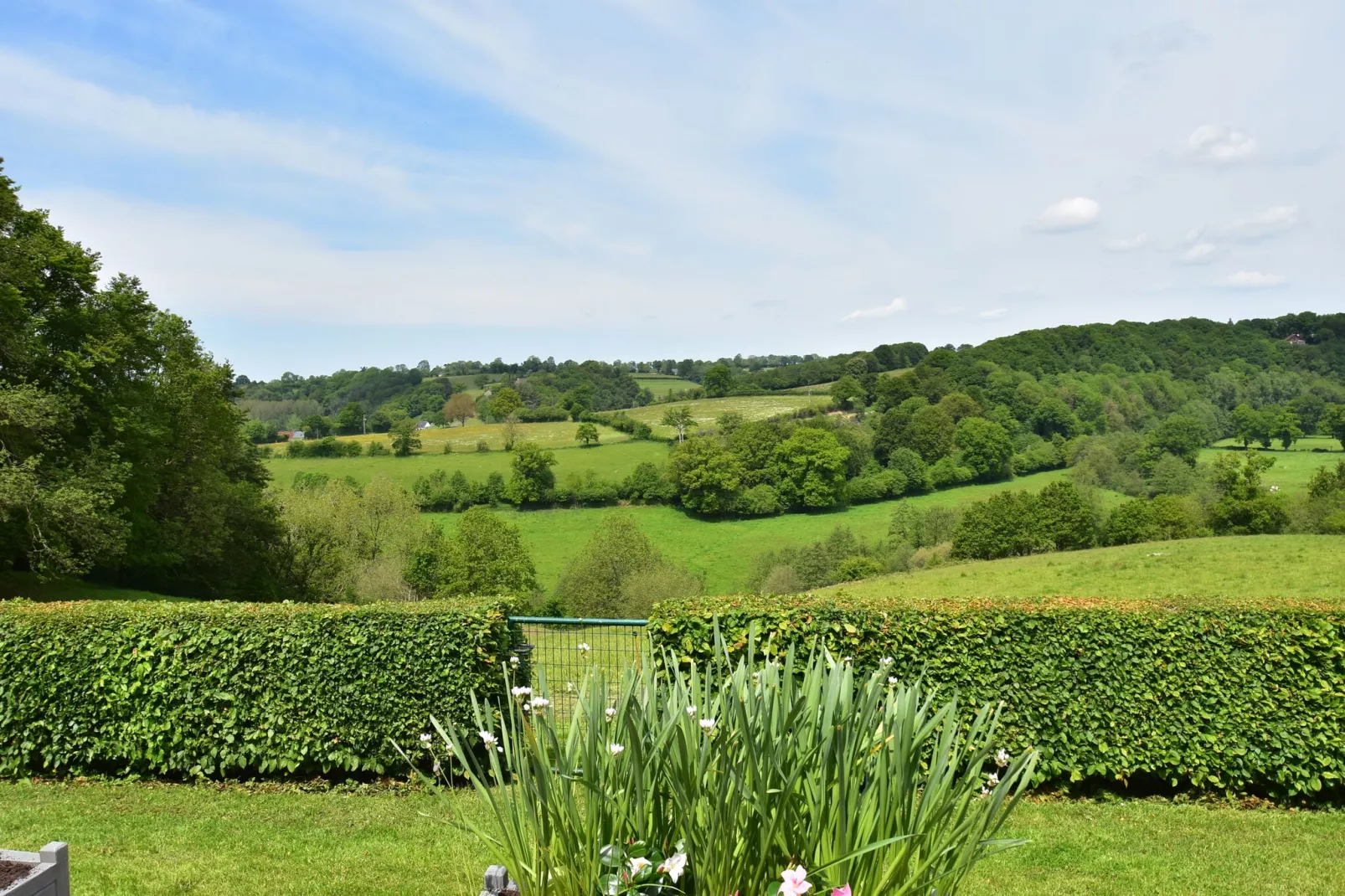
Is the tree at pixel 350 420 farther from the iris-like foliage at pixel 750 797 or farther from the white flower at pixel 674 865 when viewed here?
the white flower at pixel 674 865

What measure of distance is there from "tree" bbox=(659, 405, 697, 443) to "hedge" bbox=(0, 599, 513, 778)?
236ft

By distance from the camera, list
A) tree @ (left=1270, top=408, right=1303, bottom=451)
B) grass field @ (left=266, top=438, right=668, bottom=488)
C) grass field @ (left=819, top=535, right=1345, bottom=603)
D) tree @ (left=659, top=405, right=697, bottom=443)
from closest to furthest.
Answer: grass field @ (left=819, top=535, right=1345, bottom=603) < grass field @ (left=266, top=438, right=668, bottom=488) < tree @ (left=1270, top=408, right=1303, bottom=451) < tree @ (left=659, top=405, right=697, bottom=443)

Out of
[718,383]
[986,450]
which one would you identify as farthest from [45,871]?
[718,383]

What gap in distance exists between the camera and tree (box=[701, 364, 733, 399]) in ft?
339

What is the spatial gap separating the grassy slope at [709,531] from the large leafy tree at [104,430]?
85.7 ft

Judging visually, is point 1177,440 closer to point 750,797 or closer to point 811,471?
point 811,471

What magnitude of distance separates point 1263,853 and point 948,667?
2383 millimetres

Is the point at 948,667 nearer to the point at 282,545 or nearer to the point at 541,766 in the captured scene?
the point at 541,766

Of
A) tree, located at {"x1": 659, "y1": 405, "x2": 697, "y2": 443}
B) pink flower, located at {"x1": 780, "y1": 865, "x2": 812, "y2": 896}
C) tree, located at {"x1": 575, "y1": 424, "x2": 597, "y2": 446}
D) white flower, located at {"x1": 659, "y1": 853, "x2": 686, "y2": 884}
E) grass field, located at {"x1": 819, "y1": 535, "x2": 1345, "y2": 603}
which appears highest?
tree, located at {"x1": 659, "y1": 405, "x2": 697, "y2": 443}

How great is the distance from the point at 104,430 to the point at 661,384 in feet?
305

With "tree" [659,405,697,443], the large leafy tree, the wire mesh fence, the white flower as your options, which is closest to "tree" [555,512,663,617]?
the large leafy tree

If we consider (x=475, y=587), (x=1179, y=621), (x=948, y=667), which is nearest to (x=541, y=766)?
(x=948, y=667)

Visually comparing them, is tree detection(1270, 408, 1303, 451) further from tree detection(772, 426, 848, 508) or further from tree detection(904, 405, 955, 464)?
tree detection(772, 426, 848, 508)

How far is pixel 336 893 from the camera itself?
472cm
